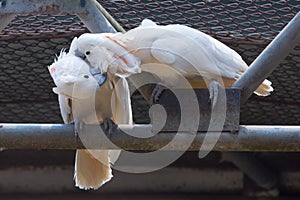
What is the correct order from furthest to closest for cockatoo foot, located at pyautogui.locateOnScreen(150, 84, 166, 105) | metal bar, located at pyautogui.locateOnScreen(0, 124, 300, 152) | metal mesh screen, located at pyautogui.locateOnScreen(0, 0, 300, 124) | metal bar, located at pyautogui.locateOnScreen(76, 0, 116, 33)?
metal mesh screen, located at pyautogui.locateOnScreen(0, 0, 300, 124) < metal bar, located at pyautogui.locateOnScreen(76, 0, 116, 33) < cockatoo foot, located at pyautogui.locateOnScreen(150, 84, 166, 105) < metal bar, located at pyautogui.locateOnScreen(0, 124, 300, 152)

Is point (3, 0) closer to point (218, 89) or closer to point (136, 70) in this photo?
point (136, 70)

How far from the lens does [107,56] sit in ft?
5.08

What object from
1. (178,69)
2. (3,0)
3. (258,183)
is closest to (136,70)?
(178,69)

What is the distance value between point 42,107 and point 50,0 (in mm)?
1055

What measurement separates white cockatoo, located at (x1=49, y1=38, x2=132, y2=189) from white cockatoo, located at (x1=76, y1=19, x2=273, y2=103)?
0.14 feet

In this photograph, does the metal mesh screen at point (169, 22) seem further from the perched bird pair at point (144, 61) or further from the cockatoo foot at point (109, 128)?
the cockatoo foot at point (109, 128)

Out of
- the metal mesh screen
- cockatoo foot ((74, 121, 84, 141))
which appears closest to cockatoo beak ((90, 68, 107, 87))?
cockatoo foot ((74, 121, 84, 141))

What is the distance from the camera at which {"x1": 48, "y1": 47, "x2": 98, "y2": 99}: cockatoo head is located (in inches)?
60.6

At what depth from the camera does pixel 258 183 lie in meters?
2.95

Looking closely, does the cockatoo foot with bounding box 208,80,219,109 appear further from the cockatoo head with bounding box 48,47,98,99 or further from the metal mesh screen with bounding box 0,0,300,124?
the metal mesh screen with bounding box 0,0,300,124

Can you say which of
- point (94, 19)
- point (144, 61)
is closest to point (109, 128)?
point (144, 61)

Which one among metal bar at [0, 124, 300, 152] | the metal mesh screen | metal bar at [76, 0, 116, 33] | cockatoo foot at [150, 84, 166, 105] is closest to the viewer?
metal bar at [0, 124, 300, 152]

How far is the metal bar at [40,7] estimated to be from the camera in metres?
1.70

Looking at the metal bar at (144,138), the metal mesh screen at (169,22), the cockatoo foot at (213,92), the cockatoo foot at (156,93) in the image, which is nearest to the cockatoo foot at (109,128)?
the metal bar at (144,138)
